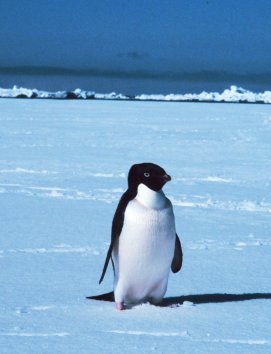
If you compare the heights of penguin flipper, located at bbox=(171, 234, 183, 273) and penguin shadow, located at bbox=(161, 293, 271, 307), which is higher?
penguin flipper, located at bbox=(171, 234, 183, 273)

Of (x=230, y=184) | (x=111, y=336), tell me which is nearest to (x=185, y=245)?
(x=111, y=336)

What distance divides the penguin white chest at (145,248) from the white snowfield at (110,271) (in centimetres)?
9

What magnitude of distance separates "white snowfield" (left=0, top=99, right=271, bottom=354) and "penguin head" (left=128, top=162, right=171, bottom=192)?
50cm

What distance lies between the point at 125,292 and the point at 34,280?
0.74 meters

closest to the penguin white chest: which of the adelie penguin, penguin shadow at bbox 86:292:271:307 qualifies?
the adelie penguin

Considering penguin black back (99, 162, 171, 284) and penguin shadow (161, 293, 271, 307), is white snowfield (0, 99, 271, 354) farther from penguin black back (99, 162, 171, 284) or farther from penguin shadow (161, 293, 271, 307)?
penguin black back (99, 162, 171, 284)

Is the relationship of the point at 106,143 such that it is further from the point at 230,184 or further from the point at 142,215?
the point at 142,215

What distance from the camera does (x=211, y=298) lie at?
10.5 feet

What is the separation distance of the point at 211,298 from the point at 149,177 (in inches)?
30.1

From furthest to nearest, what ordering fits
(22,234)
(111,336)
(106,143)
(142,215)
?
1. (106,143)
2. (22,234)
3. (142,215)
4. (111,336)

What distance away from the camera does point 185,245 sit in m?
4.68

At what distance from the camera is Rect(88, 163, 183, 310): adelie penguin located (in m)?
2.74

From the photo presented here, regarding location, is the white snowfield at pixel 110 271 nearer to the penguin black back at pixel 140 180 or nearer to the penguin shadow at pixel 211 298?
the penguin shadow at pixel 211 298

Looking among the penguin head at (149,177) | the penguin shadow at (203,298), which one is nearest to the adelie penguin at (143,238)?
the penguin head at (149,177)
